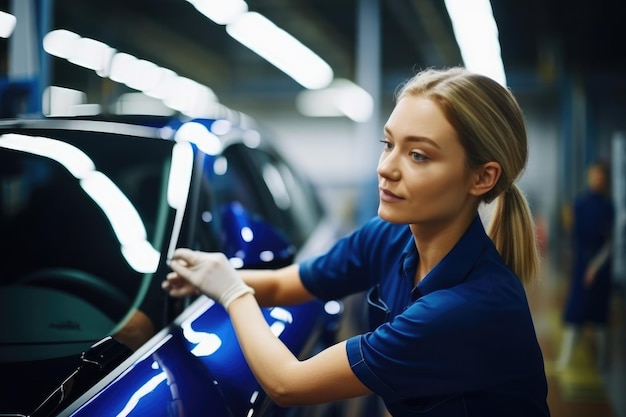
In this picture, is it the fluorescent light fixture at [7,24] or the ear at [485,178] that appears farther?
the fluorescent light fixture at [7,24]

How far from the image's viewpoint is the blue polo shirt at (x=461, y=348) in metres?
1.27

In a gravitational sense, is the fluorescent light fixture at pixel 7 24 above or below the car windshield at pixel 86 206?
above

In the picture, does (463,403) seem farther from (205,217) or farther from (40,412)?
(205,217)

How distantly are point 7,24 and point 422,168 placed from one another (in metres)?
3.32

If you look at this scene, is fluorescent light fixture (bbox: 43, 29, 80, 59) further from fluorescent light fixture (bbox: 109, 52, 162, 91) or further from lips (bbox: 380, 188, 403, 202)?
fluorescent light fixture (bbox: 109, 52, 162, 91)

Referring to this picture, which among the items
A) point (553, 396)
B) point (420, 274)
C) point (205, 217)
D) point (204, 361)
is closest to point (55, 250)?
point (205, 217)

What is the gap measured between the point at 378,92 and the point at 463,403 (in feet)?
21.4

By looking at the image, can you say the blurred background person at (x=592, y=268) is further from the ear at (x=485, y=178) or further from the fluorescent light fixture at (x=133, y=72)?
the ear at (x=485, y=178)

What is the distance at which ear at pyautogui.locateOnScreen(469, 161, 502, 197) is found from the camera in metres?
1.42

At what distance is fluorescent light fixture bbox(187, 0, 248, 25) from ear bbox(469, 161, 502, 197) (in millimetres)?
6193

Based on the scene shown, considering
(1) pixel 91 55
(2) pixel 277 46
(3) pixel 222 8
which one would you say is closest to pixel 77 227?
(1) pixel 91 55

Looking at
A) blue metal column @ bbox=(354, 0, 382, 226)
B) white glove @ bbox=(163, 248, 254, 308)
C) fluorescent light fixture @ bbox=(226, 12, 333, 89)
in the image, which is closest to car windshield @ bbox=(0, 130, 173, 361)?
white glove @ bbox=(163, 248, 254, 308)

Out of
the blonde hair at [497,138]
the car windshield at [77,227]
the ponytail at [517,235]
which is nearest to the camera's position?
the blonde hair at [497,138]

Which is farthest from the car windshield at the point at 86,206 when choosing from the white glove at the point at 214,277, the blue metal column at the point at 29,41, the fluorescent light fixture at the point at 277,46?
the fluorescent light fixture at the point at 277,46
